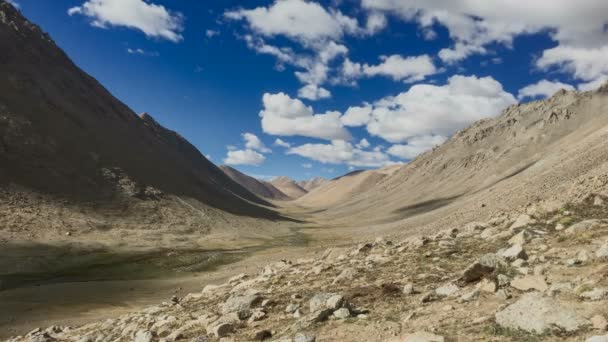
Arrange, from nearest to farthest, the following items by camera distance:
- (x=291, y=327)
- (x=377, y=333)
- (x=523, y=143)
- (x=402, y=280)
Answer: (x=377, y=333), (x=291, y=327), (x=402, y=280), (x=523, y=143)

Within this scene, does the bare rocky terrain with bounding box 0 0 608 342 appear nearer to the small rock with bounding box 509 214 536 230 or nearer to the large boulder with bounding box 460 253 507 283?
the large boulder with bounding box 460 253 507 283

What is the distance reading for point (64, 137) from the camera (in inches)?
3900

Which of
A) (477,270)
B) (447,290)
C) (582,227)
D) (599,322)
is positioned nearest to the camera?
(599,322)

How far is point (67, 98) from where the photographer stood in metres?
120

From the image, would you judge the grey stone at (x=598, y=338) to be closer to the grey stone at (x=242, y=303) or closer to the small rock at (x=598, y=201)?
the grey stone at (x=242, y=303)

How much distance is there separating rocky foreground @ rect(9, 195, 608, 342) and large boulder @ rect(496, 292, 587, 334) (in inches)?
0.6

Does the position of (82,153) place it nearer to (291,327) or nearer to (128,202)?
(128,202)

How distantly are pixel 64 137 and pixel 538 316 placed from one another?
110 m

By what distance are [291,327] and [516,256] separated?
20.8ft

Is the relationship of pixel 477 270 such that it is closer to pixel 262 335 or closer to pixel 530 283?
pixel 530 283

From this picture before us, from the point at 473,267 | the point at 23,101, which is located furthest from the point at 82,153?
the point at 473,267

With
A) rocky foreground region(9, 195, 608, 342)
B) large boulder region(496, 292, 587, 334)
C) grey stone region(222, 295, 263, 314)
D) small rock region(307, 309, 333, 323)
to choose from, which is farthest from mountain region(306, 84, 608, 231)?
large boulder region(496, 292, 587, 334)

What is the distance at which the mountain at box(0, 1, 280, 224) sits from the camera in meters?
86.4

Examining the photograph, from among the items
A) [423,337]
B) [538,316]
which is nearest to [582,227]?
[538,316]
